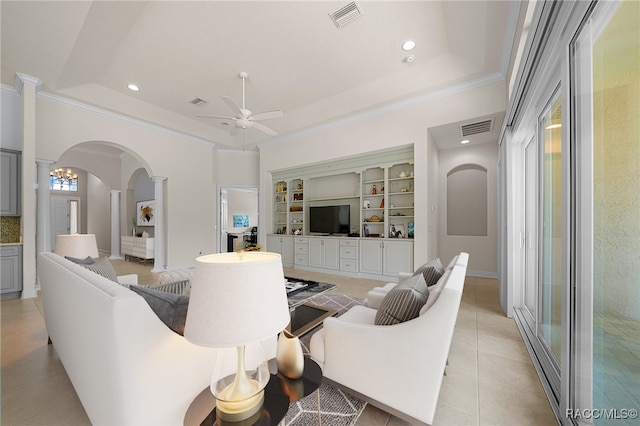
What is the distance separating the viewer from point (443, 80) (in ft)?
12.4

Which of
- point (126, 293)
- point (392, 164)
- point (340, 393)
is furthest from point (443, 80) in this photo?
point (126, 293)

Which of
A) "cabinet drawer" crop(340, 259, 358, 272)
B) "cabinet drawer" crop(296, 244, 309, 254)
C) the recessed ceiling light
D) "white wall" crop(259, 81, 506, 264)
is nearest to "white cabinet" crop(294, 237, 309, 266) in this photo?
"cabinet drawer" crop(296, 244, 309, 254)

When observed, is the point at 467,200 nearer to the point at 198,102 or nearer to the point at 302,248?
the point at 302,248

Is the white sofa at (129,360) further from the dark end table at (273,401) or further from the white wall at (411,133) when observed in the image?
the white wall at (411,133)

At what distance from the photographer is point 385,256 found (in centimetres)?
473

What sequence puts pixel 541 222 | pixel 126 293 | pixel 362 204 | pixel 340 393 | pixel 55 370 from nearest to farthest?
pixel 126 293 < pixel 340 393 < pixel 55 370 < pixel 541 222 < pixel 362 204

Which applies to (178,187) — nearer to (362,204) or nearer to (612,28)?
(362,204)

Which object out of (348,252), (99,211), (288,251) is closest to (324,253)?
(348,252)

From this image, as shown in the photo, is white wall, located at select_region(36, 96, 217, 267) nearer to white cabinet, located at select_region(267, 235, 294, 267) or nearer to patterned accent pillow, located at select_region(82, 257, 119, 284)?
white cabinet, located at select_region(267, 235, 294, 267)

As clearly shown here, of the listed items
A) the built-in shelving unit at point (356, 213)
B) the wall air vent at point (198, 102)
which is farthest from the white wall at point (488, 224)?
the wall air vent at point (198, 102)

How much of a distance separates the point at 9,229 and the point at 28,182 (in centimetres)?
91

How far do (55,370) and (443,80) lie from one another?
5537mm

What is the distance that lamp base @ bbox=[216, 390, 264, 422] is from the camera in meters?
0.87

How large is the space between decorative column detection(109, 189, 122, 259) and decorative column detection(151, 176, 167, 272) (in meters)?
3.64
